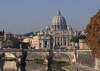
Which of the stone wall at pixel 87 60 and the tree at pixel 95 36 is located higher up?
the tree at pixel 95 36

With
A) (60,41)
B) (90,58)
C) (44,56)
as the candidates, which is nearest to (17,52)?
(44,56)

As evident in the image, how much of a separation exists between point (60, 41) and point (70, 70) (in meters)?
143

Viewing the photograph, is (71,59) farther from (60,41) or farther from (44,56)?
(60,41)

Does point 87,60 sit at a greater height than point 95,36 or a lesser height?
lesser

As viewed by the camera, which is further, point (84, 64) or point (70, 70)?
point (84, 64)

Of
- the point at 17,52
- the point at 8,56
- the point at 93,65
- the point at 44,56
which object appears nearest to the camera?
the point at 93,65

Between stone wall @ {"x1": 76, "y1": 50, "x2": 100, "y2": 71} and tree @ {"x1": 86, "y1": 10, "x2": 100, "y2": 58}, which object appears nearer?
tree @ {"x1": 86, "y1": 10, "x2": 100, "y2": 58}

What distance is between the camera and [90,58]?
55.9 meters

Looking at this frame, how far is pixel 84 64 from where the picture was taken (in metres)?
59.9

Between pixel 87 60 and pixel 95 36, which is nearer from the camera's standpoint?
pixel 95 36

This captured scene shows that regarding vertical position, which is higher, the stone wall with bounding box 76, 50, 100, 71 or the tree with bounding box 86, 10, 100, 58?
the tree with bounding box 86, 10, 100, 58

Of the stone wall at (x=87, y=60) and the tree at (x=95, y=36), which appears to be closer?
the tree at (x=95, y=36)

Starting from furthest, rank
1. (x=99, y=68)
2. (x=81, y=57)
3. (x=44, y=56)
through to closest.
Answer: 1. (x=44, y=56)
2. (x=81, y=57)
3. (x=99, y=68)

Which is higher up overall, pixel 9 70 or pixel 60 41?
pixel 60 41
